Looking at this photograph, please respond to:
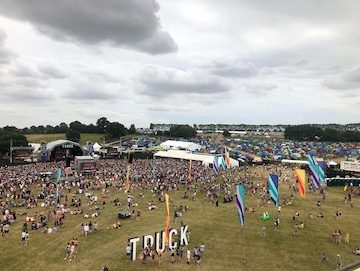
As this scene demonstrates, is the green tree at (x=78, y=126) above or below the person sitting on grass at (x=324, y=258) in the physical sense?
above

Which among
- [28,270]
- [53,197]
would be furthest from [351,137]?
[28,270]

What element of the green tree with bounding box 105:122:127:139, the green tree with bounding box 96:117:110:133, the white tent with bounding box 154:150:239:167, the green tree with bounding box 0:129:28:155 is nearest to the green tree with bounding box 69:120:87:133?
the green tree with bounding box 96:117:110:133

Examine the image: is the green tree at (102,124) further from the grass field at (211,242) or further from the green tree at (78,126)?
the grass field at (211,242)

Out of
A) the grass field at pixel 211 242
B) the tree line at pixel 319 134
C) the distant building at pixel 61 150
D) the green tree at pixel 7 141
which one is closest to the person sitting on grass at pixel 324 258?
the grass field at pixel 211 242

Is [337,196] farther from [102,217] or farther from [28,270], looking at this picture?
[28,270]

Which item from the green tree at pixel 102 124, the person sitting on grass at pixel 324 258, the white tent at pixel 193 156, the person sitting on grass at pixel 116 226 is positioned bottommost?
the person sitting on grass at pixel 324 258

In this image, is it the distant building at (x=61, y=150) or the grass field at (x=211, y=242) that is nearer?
the grass field at (x=211, y=242)

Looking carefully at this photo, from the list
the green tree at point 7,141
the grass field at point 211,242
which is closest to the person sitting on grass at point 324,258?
the grass field at point 211,242

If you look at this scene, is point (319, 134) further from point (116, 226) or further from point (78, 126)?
point (116, 226)

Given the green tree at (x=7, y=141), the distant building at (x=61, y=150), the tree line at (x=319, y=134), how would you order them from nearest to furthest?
the distant building at (x=61, y=150)
the green tree at (x=7, y=141)
the tree line at (x=319, y=134)

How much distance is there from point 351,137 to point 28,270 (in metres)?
172

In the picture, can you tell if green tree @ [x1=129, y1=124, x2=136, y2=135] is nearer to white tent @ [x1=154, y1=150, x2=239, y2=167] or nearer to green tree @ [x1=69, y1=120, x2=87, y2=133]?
green tree @ [x1=69, y1=120, x2=87, y2=133]

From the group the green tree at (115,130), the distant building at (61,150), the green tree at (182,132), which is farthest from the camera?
A: the green tree at (182,132)

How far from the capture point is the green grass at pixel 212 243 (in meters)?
23.4
